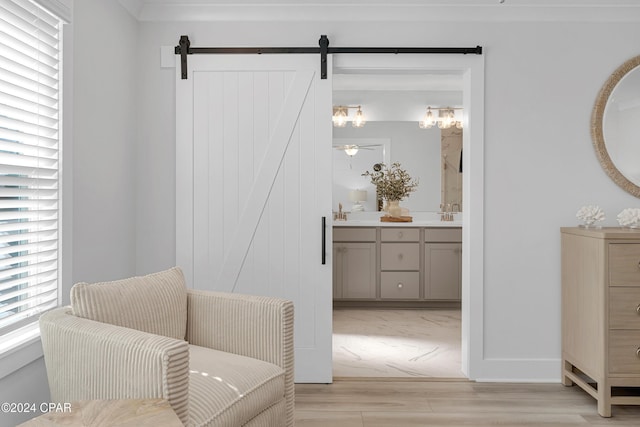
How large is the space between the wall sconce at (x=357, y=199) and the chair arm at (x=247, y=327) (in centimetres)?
342

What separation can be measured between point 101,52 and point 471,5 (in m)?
2.16

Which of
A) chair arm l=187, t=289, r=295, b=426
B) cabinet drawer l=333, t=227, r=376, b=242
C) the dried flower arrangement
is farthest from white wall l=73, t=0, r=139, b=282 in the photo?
the dried flower arrangement

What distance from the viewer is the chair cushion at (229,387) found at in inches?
65.9

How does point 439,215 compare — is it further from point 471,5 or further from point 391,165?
point 471,5

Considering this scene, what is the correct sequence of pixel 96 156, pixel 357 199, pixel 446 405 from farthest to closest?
pixel 357 199, pixel 446 405, pixel 96 156

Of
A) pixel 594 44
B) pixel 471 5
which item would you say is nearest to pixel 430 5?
pixel 471 5

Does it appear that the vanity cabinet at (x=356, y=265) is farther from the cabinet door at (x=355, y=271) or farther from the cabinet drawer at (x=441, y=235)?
the cabinet drawer at (x=441, y=235)

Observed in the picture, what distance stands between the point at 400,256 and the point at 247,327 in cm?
316

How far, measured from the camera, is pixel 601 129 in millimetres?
3107

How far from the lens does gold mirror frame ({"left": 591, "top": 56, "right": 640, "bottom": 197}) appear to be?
3.09 m

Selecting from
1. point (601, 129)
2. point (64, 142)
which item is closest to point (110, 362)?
point (64, 142)

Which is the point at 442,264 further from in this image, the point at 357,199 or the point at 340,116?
the point at 340,116

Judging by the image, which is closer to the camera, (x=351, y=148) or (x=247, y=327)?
(x=247, y=327)

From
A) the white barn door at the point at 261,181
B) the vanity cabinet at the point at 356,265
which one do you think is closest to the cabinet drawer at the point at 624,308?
the white barn door at the point at 261,181
